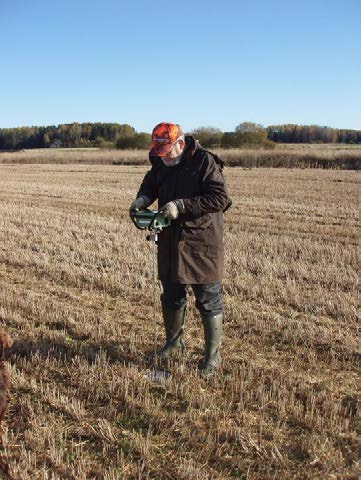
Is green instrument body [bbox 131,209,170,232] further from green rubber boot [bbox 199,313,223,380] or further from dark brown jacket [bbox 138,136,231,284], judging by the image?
green rubber boot [bbox 199,313,223,380]

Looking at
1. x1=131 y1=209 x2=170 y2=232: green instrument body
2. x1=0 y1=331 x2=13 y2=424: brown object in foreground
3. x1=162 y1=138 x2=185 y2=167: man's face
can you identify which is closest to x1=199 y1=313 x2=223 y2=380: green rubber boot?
x1=131 y1=209 x2=170 y2=232: green instrument body

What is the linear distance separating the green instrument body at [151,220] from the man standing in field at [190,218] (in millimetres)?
74

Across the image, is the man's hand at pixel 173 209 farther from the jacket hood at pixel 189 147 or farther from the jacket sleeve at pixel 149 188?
the jacket sleeve at pixel 149 188

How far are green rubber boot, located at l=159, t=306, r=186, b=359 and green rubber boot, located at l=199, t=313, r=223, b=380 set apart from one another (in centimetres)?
36

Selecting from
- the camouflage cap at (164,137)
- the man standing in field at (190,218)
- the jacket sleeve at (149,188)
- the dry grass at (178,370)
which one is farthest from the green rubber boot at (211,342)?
the camouflage cap at (164,137)

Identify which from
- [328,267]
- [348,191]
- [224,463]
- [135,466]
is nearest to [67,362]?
[135,466]

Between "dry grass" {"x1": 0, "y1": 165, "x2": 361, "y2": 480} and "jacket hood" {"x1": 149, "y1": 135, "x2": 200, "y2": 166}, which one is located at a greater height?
"jacket hood" {"x1": 149, "y1": 135, "x2": 200, "y2": 166}

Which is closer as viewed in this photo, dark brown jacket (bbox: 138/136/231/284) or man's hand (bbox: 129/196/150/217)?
dark brown jacket (bbox: 138/136/231/284)

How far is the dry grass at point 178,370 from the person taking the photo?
10.3 ft

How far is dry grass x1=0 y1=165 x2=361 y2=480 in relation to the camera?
10.3 ft

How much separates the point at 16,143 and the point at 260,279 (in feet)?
315

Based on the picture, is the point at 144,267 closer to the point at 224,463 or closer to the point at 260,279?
the point at 260,279

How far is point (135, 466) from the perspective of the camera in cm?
304

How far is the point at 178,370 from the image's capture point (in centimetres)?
424
